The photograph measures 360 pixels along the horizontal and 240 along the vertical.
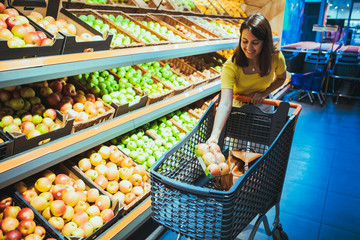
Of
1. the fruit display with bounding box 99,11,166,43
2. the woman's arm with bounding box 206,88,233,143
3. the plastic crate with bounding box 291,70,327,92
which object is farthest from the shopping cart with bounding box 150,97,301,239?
the plastic crate with bounding box 291,70,327,92

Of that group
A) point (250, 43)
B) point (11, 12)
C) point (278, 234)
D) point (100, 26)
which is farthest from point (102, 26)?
point (278, 234)

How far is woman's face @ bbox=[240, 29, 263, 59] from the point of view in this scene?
1721 millimetres

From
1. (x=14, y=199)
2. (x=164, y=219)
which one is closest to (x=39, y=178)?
(x=14, y=199)

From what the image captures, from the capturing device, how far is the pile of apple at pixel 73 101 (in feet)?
6.91

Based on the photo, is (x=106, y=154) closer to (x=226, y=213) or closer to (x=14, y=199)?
(x=14, y=199)

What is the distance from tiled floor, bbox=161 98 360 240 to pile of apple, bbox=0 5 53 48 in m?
1.75

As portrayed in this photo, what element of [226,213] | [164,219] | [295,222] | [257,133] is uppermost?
[257,133]

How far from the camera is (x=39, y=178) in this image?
75.5 inches

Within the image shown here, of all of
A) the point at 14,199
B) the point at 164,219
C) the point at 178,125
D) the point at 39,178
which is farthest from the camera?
the point at 178,125

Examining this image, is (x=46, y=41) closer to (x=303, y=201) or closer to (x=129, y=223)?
(x=129, y=223)

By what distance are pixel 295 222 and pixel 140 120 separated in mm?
1644

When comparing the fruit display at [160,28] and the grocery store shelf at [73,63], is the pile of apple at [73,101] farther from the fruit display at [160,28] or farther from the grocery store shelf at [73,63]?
the fruit display at [160,28]

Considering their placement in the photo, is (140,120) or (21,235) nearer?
(21,235)

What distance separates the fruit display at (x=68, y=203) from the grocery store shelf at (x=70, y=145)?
0.25m
